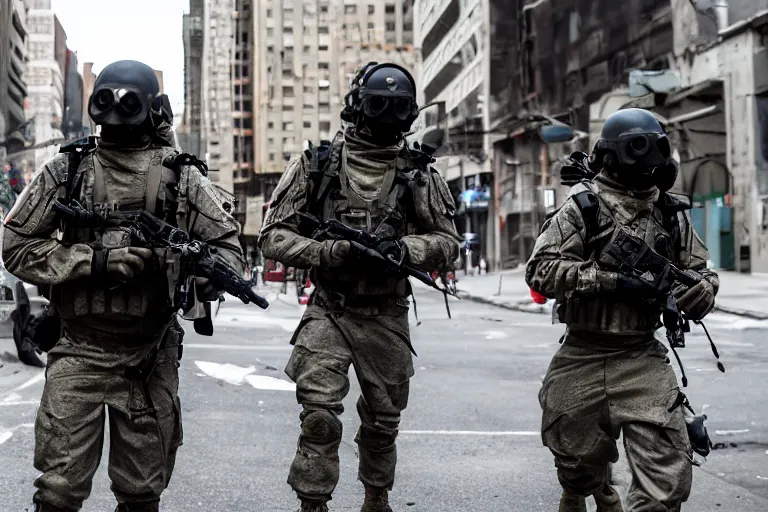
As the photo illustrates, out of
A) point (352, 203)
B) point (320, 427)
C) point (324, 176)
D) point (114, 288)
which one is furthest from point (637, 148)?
point (114, 288)

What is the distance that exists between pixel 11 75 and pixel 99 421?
5021 cm

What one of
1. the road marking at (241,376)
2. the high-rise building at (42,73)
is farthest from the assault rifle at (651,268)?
the high-rise building at (42,73)

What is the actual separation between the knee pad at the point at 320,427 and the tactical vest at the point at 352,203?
0.61 m

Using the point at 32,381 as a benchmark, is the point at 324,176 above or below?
above

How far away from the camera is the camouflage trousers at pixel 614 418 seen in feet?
14.2

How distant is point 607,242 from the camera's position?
4.66 meters

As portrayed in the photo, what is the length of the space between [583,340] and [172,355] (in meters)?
1.70

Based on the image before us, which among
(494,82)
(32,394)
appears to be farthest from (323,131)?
(32,394)

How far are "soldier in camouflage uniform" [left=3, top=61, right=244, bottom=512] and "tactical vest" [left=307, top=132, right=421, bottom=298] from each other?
2.49 feet

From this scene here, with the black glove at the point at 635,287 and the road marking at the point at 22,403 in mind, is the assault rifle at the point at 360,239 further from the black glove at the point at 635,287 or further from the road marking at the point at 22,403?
the road marking at the point at 22,403

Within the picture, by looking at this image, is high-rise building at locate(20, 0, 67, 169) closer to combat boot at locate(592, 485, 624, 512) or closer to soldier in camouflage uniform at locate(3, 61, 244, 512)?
soldier in camouflage uniform at locate(3, 61, 244, 512)

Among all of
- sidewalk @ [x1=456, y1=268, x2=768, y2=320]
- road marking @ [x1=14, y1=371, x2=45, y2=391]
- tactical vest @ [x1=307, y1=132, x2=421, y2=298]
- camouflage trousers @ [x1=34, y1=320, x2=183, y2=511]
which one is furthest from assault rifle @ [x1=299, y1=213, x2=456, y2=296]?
sidewalk @ [x1=456, y1=268, x2=768, y2=320]

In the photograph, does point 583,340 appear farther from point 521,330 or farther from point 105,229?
point 521,330

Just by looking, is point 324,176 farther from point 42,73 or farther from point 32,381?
point 42,73
